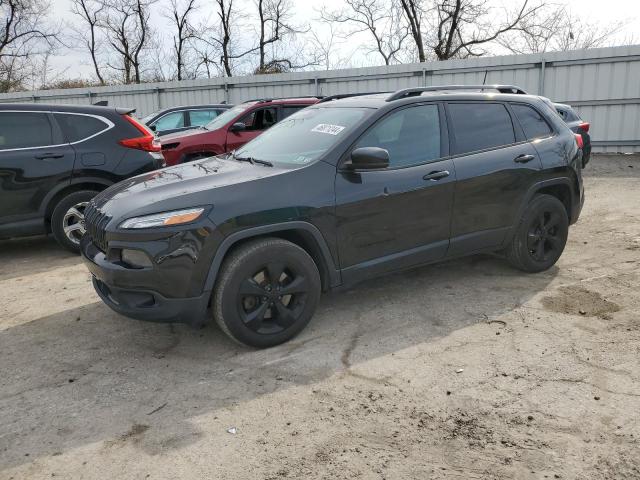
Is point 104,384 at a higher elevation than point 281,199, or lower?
lower

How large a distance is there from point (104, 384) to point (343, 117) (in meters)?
2.58

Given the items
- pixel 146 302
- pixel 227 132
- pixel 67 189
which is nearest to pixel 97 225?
pixel 146 302

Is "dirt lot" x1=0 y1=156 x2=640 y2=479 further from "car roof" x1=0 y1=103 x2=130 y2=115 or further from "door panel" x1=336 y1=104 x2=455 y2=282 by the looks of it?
"car roof" x1=0 y1=103 x2=130 y2=115

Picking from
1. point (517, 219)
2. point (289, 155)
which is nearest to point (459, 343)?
point (517, 219)

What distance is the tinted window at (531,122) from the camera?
190 inches

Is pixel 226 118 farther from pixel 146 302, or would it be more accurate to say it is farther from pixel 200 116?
pixel 146 302

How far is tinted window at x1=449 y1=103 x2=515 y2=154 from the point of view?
174 inches

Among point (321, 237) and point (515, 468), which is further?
point (321, 237)

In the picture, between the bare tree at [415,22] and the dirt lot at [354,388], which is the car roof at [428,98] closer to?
the dirt lot at [354,388]

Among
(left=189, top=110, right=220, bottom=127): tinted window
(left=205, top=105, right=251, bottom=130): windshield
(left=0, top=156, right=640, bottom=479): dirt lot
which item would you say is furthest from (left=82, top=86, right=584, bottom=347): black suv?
(left=189, top=110, right=220, bottom=127): tinted window

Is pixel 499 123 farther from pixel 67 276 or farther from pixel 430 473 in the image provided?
pixel 67 276

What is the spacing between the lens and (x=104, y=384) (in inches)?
130

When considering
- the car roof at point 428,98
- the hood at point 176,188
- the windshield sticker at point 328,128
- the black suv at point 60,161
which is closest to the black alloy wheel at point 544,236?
the car roof at point 428,98

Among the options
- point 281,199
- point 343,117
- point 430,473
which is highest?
point 343,117
